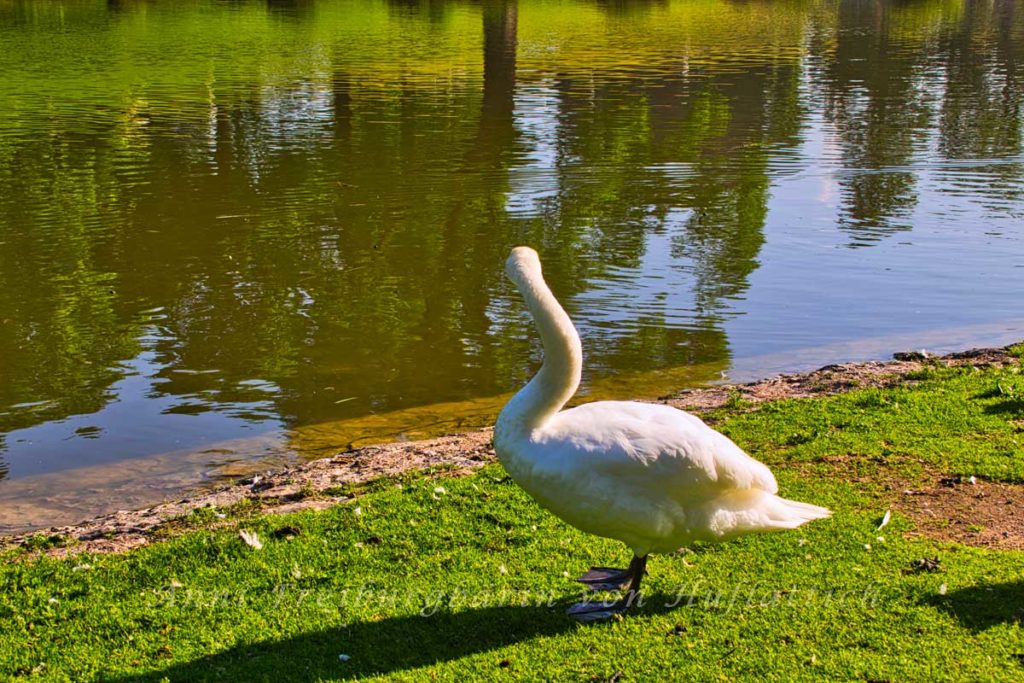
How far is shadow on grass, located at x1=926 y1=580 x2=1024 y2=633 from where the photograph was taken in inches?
220

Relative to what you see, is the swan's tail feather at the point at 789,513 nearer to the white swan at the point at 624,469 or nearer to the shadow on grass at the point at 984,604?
the white swan at the point at 624,469

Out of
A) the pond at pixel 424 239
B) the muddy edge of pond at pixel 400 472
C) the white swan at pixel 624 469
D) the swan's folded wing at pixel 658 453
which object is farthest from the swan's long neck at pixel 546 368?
the pond at pixel 424 239

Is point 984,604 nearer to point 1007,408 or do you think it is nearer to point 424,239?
point 1007,408

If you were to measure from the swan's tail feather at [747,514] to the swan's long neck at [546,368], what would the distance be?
0.98 metres

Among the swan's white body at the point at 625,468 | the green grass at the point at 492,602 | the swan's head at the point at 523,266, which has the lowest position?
the green grass at the point at 492,602

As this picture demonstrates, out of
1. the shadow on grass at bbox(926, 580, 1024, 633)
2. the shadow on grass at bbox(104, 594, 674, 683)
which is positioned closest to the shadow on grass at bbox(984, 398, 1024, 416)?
the shadow on grass at bbox(926, 580, 1024, 633)

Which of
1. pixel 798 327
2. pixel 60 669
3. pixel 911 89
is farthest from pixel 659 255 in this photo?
pixel 911 89

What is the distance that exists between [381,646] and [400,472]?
2.77 metres

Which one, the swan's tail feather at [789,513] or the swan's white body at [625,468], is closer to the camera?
the swan's white body at [625,468]

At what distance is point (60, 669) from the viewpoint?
544cm

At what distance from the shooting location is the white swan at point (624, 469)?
212 inches

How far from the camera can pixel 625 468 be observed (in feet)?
17.7

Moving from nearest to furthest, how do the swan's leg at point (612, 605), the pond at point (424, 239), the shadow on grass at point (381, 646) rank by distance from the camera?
the shadow on grass at point (381, 646) → the swan's leg at point (612, 605) → the pond at point (424, 239)

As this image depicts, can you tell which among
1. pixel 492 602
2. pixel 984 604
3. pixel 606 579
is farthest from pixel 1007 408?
pixel 492 602
